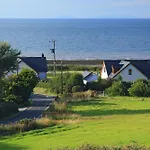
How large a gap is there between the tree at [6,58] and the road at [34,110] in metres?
4.37

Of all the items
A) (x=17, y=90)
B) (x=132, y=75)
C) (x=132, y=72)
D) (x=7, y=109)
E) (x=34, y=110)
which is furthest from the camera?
(x=132, y=72)

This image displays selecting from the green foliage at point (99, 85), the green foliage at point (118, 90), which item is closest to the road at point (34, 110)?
the green foliage at point (99, 85)

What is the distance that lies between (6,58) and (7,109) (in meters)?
6.90

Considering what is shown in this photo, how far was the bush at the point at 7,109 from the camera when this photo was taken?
119 ft

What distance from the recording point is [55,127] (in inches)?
1016

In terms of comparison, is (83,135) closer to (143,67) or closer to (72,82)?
(72,82)

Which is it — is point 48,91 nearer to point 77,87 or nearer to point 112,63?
point 77,87

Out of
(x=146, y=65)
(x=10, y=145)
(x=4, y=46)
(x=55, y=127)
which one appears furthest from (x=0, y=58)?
(x=146, y=65)

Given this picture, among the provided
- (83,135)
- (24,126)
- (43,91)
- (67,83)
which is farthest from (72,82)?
(83,135)

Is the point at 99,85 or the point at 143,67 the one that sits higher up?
the point at 143,67

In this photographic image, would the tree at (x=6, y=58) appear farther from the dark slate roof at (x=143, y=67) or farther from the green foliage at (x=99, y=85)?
the dark slate roof at (x=143, y=67)

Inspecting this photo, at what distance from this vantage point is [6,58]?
140 feet

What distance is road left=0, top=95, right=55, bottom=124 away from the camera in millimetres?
34969

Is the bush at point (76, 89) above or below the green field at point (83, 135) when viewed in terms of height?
above
